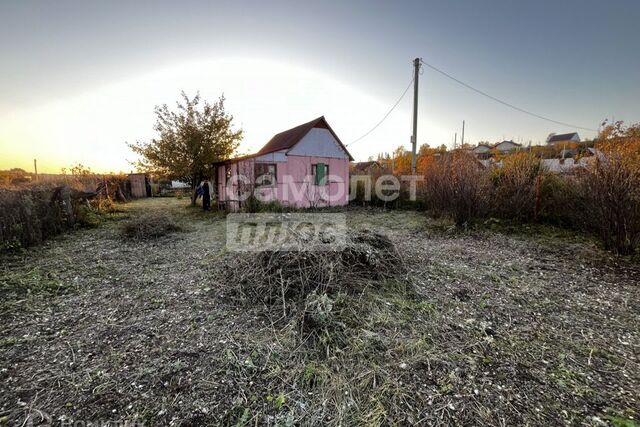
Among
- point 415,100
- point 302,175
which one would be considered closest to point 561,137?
point 415,100

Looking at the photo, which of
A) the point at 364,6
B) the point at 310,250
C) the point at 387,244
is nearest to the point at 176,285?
the point at 310,250

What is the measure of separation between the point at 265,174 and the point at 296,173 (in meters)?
1.57

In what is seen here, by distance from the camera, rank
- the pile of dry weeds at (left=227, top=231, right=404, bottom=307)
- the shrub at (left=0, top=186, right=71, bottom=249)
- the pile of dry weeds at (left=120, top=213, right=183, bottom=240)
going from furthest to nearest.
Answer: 1. the pile of dry weeds at (left=120, top=213, right=183, bottom=240)
2. the shrub at (left=0, top=186, right=71, bottom=249)
3. the pile of dry weeds at (left=227, top=231, right=404, bottom=307)

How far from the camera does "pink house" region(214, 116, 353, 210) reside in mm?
10703

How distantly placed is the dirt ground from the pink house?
681cm

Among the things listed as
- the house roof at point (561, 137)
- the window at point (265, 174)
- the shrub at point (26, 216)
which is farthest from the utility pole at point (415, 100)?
the house roof at point (561, 137)

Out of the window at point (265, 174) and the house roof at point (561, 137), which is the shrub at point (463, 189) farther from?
the house roof at point (561, 137)

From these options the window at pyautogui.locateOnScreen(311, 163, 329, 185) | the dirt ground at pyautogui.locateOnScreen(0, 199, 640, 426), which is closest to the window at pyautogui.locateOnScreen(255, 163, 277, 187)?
the window at pyautogui.locateOnScreen(311, 163, 329, 185)

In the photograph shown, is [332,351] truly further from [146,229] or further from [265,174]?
[265,174]

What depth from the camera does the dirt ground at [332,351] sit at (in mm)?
1740

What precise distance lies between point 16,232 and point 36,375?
538 centimetres

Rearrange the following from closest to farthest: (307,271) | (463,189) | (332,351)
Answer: (332,351) → (307,271) → (463,189)

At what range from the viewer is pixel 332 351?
7.55ft

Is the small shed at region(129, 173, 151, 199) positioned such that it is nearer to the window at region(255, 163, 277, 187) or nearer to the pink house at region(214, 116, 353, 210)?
the pink house at region(214, 116, 353, 210)
